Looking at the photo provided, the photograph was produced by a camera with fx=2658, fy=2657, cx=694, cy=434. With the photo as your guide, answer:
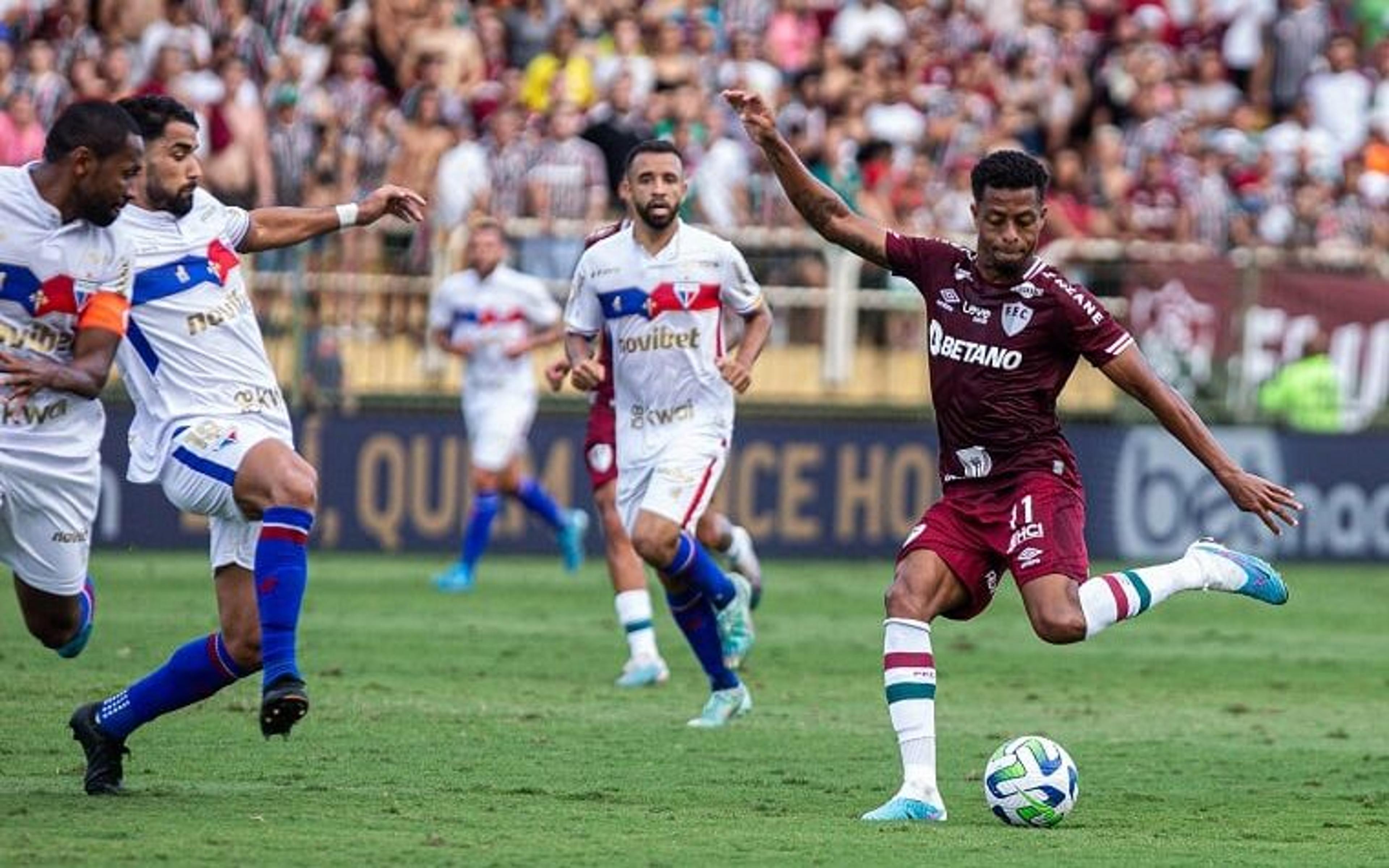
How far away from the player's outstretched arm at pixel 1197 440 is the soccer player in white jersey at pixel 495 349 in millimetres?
10567

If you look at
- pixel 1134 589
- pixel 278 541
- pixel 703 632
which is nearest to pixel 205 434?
pixel 278 541

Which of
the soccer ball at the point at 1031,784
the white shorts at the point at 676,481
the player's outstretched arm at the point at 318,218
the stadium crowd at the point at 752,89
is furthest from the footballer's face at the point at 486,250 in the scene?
the soccer ball at the point at 1031,784

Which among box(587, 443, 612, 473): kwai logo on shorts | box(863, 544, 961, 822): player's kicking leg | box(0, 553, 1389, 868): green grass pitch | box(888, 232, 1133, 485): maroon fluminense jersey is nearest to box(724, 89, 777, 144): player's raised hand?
box(888, 232, 1133, 485): maroon fluminense jersey

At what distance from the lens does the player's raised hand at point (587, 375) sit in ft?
41.3

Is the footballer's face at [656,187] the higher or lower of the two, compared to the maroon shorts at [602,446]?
higher

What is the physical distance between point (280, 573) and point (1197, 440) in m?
3.33

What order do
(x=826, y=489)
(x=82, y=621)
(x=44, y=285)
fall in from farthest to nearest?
1. (x=826, y=489)
2. (x=82, y=621)
3. (x=44, y=285)

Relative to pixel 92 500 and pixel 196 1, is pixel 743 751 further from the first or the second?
pixel 196 1

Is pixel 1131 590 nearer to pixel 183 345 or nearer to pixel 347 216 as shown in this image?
pixel 347 216

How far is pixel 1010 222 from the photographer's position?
9.64 m

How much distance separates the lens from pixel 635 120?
23.1 m

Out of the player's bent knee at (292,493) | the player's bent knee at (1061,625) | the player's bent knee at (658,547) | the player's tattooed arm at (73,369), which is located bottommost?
the player's bent knee at (658,547)

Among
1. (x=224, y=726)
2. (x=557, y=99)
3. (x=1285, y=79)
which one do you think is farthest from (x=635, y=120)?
(x=224, y=726)

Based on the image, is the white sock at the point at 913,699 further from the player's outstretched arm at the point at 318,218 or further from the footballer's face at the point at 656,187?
the footballer's face at the point at 656,187
